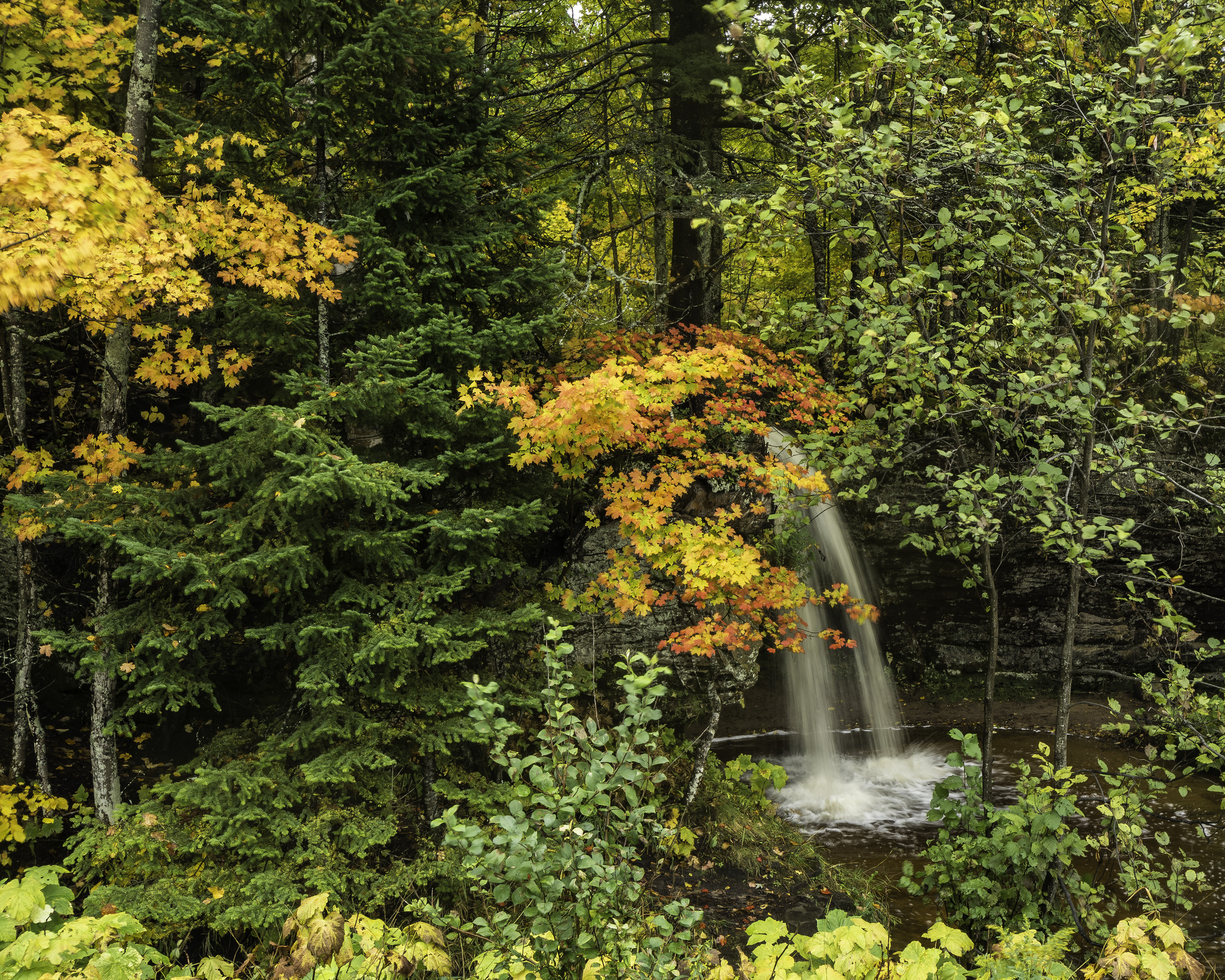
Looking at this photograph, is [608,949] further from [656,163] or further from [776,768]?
[656,163]

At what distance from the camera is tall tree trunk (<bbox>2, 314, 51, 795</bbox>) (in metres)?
7.01

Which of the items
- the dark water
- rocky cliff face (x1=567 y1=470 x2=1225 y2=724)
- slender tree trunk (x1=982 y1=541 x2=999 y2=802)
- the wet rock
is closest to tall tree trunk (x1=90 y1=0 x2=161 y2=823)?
the wet rock

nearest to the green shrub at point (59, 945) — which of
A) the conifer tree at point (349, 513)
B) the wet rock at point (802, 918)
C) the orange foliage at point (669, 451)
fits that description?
the conifer tree at point (349, 513)

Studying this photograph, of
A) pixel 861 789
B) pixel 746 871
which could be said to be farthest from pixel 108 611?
pixel 861 789

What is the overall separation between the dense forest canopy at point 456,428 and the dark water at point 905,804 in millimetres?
754

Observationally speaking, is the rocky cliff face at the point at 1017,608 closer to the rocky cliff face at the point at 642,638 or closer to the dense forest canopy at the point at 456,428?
the rocky cliff face at the point at 642,638

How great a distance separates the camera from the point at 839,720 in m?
11.4

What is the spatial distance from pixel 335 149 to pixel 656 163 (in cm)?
342

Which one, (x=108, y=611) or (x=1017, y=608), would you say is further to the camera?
(x=1017, y=608)

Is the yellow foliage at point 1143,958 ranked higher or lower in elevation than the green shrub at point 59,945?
lower

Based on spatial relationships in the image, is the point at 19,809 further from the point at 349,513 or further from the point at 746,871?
the point at 746,871

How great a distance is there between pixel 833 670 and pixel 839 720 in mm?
753

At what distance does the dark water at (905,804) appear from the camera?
6.93 metres

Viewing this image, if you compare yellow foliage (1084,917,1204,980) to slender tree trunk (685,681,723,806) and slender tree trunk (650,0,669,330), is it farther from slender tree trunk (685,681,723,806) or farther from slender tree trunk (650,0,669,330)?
slender tree trunk (650,0,669,330)
